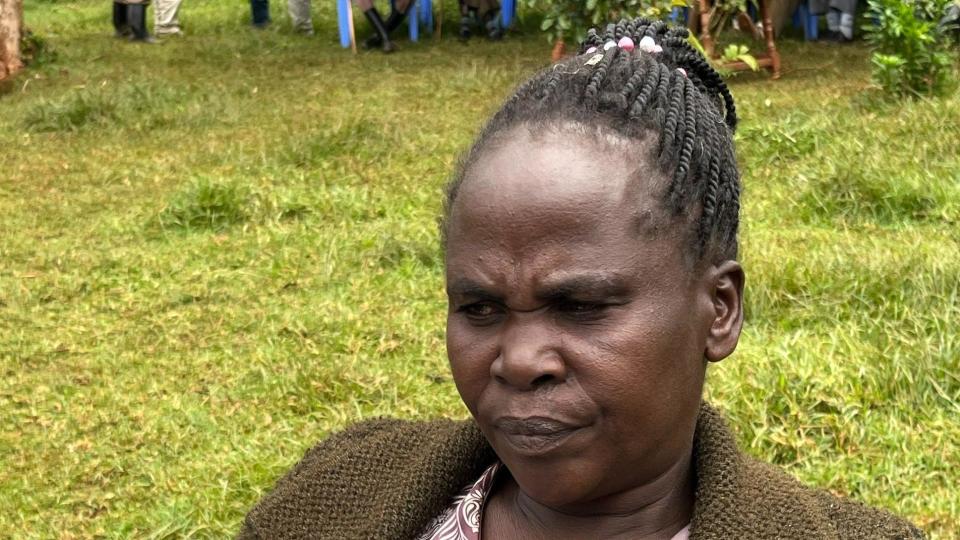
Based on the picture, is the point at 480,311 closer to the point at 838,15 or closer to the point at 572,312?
the point at 572,312

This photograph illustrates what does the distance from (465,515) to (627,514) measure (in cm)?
29

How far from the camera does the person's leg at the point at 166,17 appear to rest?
36.9 ft

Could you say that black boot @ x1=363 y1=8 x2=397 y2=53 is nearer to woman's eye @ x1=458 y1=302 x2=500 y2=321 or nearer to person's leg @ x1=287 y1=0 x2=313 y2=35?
person's leg @ x1=287 y1=0 x2=313 y2=35

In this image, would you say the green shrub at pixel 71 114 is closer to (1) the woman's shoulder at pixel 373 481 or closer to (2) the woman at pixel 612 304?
(1) the woman's shoulder at pixel 373 481

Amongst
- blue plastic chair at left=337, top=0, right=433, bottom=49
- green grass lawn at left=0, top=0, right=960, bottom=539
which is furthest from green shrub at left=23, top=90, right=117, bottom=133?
blue plastic chair at left=337, top=0, right=433, bottom=49

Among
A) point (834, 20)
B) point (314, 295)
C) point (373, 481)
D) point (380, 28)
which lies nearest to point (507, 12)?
point (380, 28)

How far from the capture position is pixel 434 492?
6.49 feet

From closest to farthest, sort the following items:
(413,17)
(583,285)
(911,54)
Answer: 1. (583,285)
2. (911,54)
3. (413,17)

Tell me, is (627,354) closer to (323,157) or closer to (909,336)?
(909,336)

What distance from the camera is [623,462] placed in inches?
63.9

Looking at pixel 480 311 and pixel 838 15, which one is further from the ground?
pixel 480 311

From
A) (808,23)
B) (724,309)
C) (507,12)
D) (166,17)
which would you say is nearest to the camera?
(724,309)

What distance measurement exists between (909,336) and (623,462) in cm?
214

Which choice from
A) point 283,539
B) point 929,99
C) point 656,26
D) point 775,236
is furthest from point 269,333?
point 929,99
